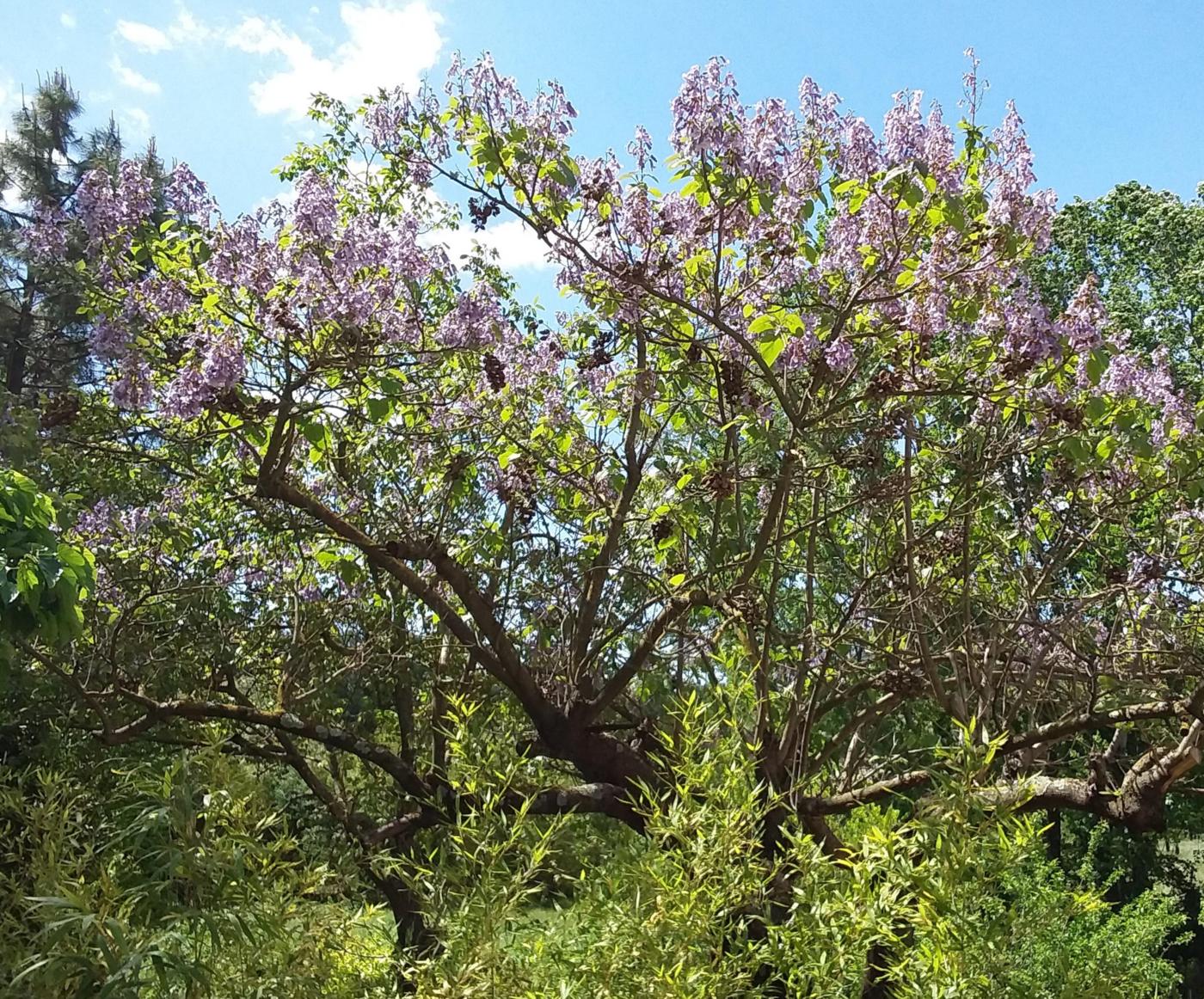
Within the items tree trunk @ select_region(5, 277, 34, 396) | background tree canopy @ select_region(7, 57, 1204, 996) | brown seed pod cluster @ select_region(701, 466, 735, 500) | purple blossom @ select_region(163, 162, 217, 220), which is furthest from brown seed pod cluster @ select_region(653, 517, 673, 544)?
tree trunk @ select_region(5, 277, 34, 396)

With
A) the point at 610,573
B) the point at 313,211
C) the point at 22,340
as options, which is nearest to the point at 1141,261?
the point at 610,573

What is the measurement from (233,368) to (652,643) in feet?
5.44

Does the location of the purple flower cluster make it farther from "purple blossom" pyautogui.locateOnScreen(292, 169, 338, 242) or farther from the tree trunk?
the tree trunk

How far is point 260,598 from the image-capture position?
5.64 m

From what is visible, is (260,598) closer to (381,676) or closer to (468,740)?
(381,676)

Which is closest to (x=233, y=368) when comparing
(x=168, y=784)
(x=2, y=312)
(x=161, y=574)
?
(x=168, y=784)

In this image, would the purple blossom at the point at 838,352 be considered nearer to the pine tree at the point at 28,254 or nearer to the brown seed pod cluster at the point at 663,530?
the brown seed pod cluster at the point at 663,530

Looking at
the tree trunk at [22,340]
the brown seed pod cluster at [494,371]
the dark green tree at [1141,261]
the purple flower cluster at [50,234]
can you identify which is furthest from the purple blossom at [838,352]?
the tree trunk at [22,340]

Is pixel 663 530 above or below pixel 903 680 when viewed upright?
above

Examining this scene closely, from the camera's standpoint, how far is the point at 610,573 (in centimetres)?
433

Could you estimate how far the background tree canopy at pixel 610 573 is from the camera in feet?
5.82

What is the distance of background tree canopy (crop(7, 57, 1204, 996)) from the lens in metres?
1.77

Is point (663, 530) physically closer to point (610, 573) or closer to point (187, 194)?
point (610, 573)

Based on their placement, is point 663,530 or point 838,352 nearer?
point 838,352
